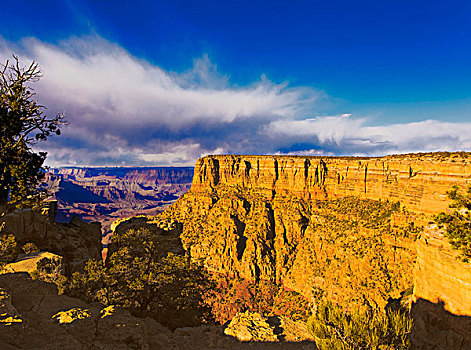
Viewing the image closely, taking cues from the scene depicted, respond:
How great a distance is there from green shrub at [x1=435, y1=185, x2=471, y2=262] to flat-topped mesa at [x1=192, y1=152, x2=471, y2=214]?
Answer: 175 feet

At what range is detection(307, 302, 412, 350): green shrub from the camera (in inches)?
387

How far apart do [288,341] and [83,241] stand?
2613 centimetres

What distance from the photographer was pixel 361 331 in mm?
10109

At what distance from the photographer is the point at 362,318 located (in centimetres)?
1088

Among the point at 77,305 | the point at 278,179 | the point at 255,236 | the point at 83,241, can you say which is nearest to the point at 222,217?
the point at 255,236

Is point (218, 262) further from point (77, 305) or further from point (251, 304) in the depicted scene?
point (77, 305)

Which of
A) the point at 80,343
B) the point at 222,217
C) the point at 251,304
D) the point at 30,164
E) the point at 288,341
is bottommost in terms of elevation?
the point at 251,304

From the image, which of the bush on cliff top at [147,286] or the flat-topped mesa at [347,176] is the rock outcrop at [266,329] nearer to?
the bush on cliff top at [147,286]

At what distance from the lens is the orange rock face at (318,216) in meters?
59.1

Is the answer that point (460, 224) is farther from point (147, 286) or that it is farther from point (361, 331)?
point (147, 286)

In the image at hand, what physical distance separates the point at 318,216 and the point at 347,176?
22.4 meters

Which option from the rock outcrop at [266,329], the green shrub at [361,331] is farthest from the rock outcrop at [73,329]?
the green shrub at [361,331]

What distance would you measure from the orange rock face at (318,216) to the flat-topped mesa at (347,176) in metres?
0.31

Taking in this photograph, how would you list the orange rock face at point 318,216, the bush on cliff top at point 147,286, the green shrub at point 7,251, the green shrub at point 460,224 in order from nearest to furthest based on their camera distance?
the green shrub at point 460,224
the bush on cliff top at point 147,286
the green shrub at point 7,251
the orange rock face at point 318,216
